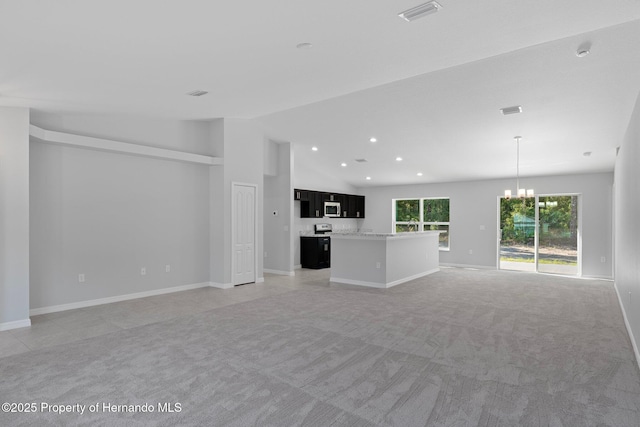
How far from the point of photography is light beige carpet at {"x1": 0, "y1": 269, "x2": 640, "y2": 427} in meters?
2.39

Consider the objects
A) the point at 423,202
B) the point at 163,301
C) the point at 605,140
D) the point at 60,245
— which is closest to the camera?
the point at 60,245

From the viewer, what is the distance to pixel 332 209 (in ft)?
33.6

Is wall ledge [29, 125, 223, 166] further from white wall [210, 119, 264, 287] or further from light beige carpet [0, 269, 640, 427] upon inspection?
light beige carpet [0, 269, 640, 427]

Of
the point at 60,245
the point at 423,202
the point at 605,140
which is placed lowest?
the point at 60,245

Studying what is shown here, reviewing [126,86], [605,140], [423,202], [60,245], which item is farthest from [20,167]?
[423,202]

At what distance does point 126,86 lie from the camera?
4.25 meters

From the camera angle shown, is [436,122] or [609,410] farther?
[436,122]

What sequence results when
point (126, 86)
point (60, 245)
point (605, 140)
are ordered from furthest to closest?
point (605, 140)
point (60, 245)
point (126, 86)

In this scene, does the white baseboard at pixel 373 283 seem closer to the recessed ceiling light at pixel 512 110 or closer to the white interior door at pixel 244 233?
the white interior door at pixel 244 233

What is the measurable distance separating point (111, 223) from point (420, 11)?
197 inches

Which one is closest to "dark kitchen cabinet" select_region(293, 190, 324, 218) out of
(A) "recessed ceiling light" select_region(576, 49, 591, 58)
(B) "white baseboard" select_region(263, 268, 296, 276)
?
(B) "white baseboard" select_region(263, 268, 296, 276)

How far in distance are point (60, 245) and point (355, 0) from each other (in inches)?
191

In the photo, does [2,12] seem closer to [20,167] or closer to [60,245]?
[20,167]

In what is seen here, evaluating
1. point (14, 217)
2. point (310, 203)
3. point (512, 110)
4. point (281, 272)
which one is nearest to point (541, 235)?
point (512, 110)
